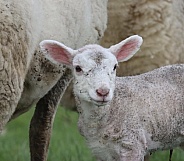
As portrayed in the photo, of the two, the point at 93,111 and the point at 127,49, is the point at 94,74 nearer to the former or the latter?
the point at 93,111

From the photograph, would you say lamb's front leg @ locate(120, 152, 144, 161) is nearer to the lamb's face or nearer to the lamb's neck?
the lamb's neck

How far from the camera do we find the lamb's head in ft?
15.9

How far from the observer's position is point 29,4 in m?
5.20

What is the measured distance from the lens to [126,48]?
5359 millimetres

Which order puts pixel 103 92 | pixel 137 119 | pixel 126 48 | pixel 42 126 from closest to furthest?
1. pixel 103 92
2. pixel 137 119
3. pixel 126 48
4. pixel 42 126

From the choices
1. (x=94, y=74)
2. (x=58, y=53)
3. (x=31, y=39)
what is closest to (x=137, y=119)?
(x=94, y=74)

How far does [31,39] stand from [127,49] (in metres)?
0.58

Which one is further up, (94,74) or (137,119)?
(94,74)

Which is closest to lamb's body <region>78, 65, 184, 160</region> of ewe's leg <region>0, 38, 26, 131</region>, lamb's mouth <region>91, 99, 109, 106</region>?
lamb's mouth <region>91, 99, 109, 106</region>

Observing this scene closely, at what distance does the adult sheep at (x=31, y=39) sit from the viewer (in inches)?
201

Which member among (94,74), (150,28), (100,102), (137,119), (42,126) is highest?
(94,74)

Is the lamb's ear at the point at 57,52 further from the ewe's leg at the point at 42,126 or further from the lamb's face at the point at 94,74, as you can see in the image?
the ewe's leg at the point at 42,126

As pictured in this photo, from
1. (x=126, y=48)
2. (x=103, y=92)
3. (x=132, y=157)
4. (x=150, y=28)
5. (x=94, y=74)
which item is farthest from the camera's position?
(x=150, y=28)

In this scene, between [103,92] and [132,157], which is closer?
[103,92]
